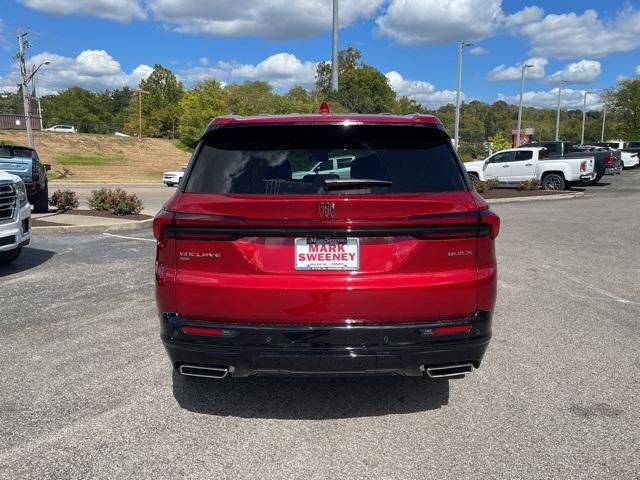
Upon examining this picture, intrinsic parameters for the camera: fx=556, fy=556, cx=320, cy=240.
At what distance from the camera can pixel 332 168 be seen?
10.5 feet

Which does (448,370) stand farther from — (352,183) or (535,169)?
(535,169)

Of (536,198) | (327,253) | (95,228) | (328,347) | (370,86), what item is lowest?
(536,198)

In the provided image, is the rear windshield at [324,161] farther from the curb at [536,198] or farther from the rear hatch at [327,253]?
the curb at [536,198]

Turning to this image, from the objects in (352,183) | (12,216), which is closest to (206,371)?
(352,183)

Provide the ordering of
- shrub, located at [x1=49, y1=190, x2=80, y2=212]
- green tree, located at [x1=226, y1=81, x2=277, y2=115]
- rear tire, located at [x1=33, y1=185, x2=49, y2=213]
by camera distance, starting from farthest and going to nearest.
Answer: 1. green tree, located at [x1=226, y1=81, x2=277, y2=115]
2. shrub, located at [x1=49, y1=190, x2=80, y2=212]
3. rear tire, located at [x1=33, y1=185, x2=49, y2=213]

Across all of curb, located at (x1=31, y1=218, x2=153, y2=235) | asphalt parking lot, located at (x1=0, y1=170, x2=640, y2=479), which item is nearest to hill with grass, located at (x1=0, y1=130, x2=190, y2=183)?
curb, located at (x1=31, y1=218, x2=153, y2=235)

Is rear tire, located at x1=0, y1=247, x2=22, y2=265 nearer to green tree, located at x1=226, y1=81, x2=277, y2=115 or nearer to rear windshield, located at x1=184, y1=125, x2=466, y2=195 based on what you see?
rear windshield, located at x1=184, y1=125, x2=466, y2=195

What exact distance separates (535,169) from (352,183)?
21851mm

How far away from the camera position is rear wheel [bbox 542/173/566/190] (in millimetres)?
22391

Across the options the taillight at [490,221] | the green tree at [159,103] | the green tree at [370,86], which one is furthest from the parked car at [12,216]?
the green tree at [370,86]

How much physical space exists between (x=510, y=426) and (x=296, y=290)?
62.0 inches

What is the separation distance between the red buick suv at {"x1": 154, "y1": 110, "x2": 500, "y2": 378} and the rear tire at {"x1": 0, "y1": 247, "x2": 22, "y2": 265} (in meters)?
5.47

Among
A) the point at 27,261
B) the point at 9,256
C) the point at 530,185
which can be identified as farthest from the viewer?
the point at 530,185

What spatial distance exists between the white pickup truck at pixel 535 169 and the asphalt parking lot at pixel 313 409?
58.3ft
